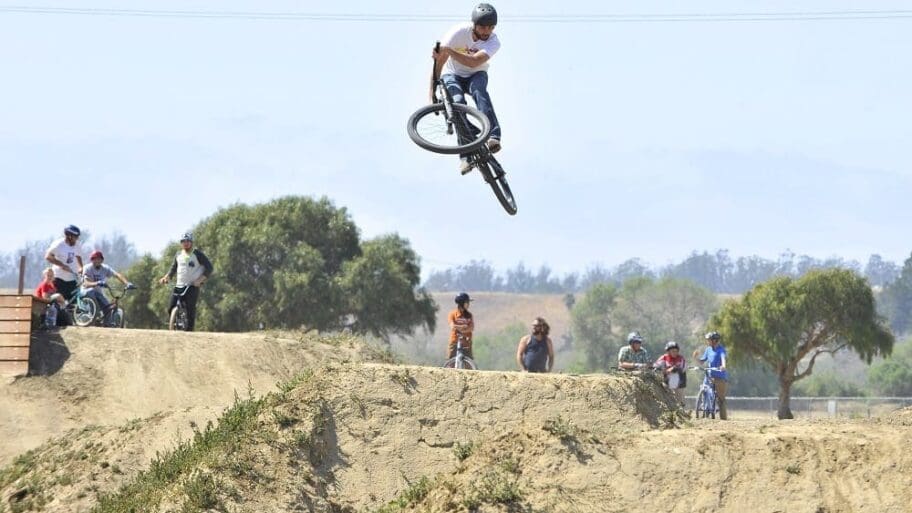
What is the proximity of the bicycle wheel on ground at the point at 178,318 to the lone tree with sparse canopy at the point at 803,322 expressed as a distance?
29790 millimetres

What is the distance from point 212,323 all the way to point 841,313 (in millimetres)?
24202

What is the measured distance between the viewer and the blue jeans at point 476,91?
60.7ft

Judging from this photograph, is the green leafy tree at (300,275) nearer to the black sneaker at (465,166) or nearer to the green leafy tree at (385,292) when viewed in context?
the green leafy tree at (385,292)

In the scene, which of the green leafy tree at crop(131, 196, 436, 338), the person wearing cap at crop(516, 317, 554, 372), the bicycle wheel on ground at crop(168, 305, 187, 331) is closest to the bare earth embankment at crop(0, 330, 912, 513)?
the person wearing cap at crop(516, 317, 554, 372)

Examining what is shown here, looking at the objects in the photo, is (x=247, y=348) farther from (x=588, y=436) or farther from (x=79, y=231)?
(x=588, y=436)

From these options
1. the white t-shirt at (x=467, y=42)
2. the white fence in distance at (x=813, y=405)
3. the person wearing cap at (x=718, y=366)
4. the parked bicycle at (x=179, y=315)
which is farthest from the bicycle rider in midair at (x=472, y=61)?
the white fence in distance at (x=813, y=405)

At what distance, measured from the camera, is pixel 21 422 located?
24766 mm

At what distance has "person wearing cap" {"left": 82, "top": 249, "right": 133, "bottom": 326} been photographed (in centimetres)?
2583

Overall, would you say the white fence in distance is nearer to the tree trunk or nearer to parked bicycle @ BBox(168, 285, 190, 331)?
the tree trunk

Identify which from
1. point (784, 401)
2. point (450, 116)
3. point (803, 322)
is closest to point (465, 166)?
point (450, 116)

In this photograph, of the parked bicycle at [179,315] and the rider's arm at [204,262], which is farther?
the parked bicycle at [179,315]

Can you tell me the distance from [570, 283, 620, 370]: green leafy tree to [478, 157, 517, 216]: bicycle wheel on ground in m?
111

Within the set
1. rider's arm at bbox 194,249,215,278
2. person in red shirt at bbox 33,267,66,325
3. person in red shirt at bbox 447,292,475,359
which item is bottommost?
person in red shirt at bbox 447,292,475,359

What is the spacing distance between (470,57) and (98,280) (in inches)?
431
